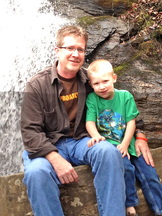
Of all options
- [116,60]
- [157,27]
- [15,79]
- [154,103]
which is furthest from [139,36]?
[15,79]

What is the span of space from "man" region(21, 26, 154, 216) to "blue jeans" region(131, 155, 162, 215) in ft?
1.72

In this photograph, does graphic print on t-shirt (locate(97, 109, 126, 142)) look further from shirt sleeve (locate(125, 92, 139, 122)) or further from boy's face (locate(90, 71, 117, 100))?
boy's face (locate(90, 71, 117, 100))

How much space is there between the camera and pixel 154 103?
574 centimetres

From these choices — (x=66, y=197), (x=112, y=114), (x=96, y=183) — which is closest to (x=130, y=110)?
(x=112, y=114)

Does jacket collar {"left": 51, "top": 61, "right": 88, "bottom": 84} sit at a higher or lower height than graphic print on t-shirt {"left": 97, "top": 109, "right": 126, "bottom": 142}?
higher

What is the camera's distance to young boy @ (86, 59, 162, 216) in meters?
3.33

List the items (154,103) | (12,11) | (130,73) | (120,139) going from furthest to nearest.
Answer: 1. (12,11)
2. (130,73)
3. (154,103)
4. (120,139)

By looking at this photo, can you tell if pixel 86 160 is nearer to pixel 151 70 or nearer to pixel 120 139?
pixel 120 139

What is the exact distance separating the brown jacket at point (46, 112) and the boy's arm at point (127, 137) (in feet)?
1.26

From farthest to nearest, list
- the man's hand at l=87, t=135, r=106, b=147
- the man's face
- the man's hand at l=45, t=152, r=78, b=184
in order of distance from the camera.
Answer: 1. the man's face
2. the man's hand at l=87, t=135, r=106, b=147
3. the man's hand at l=45, t=152, r=78, b=184

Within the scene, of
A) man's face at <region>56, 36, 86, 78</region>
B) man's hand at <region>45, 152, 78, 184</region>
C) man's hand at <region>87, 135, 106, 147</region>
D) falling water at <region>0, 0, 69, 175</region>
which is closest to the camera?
man's hand at <region>45, 152, 78, 184</region>

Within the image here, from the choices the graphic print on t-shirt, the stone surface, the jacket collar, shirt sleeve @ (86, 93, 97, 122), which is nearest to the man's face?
the jacket collar

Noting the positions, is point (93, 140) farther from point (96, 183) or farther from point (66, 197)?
point (66, 197)

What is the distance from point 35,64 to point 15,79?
53 cm
